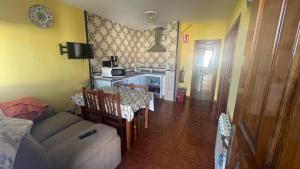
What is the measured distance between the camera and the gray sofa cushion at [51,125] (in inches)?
64.8

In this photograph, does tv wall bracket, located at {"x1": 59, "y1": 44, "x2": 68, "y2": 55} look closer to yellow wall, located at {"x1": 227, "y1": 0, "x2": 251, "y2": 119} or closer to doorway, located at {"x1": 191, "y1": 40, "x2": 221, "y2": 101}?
→ yellow wall, located at {"x1": 227, "y1": 0, "x2": 251, "y2": 119}

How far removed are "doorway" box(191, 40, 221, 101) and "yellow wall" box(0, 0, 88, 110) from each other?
3288 mm

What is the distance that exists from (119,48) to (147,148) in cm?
318

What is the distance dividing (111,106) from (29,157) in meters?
1.21

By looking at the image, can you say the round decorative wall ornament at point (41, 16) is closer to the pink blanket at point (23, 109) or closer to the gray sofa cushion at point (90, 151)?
the pink blanket at point (23, 109)

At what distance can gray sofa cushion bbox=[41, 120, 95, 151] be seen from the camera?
58.4 inches

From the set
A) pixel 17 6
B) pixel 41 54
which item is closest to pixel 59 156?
pixel 41 54

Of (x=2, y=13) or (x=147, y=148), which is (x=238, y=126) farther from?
(x=2, y=13)

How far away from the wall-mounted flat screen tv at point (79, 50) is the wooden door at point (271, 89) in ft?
9.84

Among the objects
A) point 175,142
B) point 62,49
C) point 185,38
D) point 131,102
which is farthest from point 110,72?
point 185,38

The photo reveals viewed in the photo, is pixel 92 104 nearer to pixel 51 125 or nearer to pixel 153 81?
pixel 51 125

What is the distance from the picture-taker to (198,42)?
418 cm

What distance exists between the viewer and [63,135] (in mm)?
1636

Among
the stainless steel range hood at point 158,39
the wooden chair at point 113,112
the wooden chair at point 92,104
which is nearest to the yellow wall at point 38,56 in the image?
the wooden chair at point 92,104
